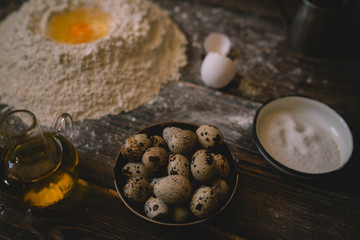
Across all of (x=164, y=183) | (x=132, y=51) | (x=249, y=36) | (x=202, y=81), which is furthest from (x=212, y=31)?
(x=164, y=183)

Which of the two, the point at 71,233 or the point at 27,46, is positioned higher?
the point at 27,46

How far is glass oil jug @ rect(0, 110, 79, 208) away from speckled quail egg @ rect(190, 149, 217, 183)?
1.10ft

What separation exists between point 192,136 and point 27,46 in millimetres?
703

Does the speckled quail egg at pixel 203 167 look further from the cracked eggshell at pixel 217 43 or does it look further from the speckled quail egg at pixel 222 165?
the cracked eggshell at pixel 217 43

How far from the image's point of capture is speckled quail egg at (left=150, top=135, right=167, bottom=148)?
28.7 inches

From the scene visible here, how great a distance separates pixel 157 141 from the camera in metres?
0.73

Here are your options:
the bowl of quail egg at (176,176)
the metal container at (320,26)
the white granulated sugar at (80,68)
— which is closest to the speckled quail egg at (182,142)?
the bowl of quail egg at (176,176)

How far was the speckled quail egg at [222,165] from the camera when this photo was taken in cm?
69

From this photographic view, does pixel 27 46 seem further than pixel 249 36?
No

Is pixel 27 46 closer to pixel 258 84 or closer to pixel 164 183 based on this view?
pixel 164 183

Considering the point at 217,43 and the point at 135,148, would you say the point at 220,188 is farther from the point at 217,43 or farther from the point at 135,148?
the point at 217,43

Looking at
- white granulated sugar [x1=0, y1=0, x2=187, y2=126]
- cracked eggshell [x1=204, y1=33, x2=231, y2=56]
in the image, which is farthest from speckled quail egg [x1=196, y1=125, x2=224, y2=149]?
cracked eggshell [x1=204, y1=33, x2=231, y2=56]

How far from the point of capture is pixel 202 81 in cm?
110

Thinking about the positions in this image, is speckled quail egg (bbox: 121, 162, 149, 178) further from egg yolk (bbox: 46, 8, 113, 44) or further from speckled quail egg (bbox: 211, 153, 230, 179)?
egg yolk (bbox: 46, 8, 113, 44)
